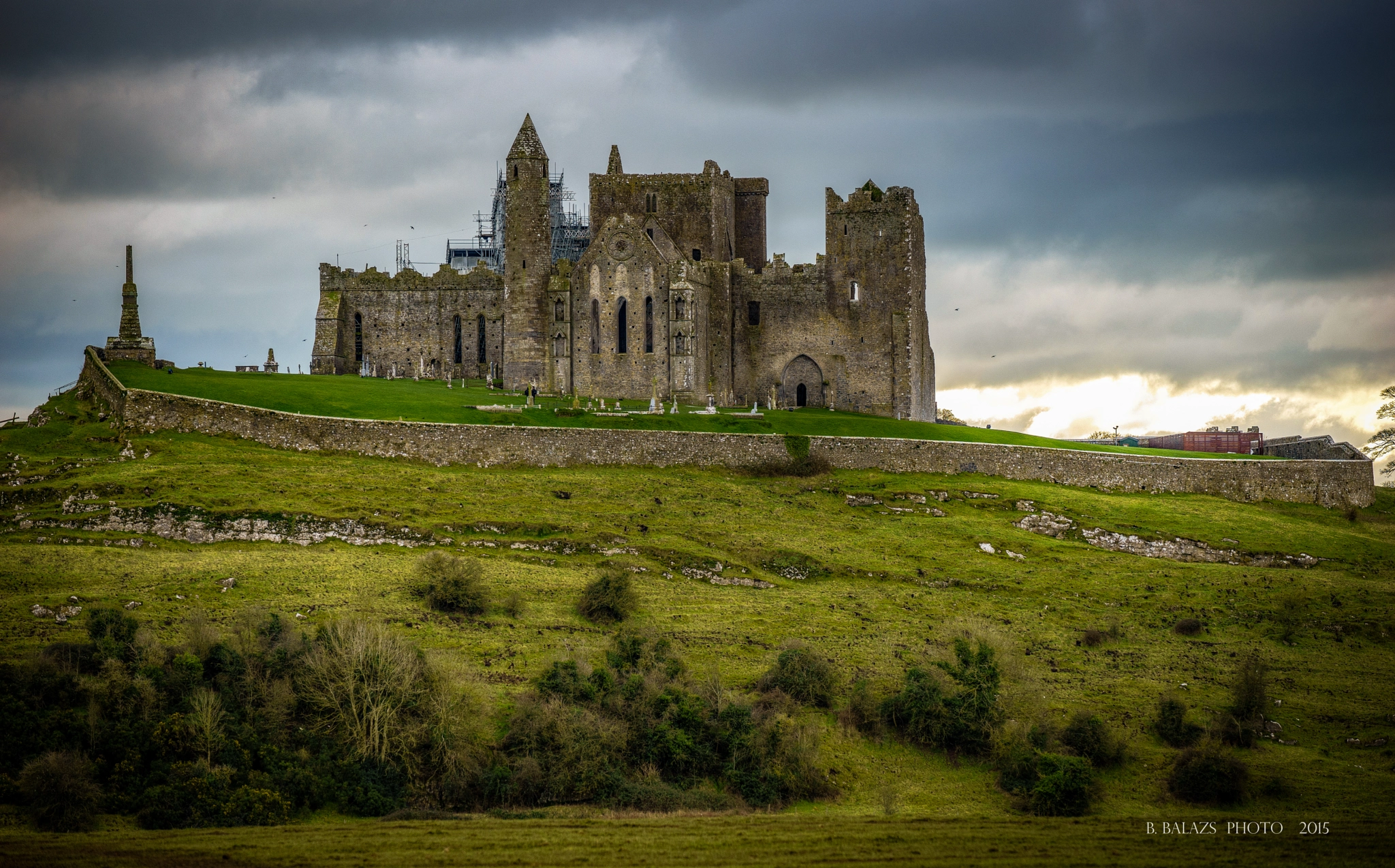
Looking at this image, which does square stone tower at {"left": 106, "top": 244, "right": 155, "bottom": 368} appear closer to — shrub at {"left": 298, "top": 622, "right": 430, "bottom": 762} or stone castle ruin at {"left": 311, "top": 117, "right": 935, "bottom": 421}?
stone castle ruin at {"left": 311, "top": 117, "right": 935, "bottom": 421}

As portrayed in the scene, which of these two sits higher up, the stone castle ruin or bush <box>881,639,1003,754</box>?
the stone castle ruin

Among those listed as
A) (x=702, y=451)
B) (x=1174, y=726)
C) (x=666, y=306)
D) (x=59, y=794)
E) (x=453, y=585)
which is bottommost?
(x=1174, y=726)

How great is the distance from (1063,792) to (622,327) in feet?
152

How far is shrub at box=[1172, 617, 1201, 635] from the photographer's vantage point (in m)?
50.0

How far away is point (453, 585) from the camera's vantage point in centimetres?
4678

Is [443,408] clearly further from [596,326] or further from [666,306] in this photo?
[666,306]

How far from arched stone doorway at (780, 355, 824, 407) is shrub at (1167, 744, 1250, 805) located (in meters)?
45.4

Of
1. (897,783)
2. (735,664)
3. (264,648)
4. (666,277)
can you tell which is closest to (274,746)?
(264,648)

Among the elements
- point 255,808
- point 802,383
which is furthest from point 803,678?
point 802,383

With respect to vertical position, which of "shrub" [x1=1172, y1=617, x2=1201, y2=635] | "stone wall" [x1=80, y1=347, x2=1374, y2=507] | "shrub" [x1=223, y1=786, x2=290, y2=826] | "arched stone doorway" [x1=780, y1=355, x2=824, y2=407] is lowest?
"shrub" [x1=223, y1=786, x2=290, y2=826]

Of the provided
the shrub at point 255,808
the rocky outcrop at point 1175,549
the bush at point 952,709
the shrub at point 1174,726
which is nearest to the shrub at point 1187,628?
the shrub at point 1174,726

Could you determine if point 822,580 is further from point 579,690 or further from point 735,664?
point 579,690

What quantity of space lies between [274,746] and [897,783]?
60.0ft

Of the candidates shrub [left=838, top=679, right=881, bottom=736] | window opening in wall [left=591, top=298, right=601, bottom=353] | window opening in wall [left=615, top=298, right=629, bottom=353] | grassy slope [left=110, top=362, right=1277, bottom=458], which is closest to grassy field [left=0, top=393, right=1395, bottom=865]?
shrub [left=838, top=679, right=881, bottom=736]
